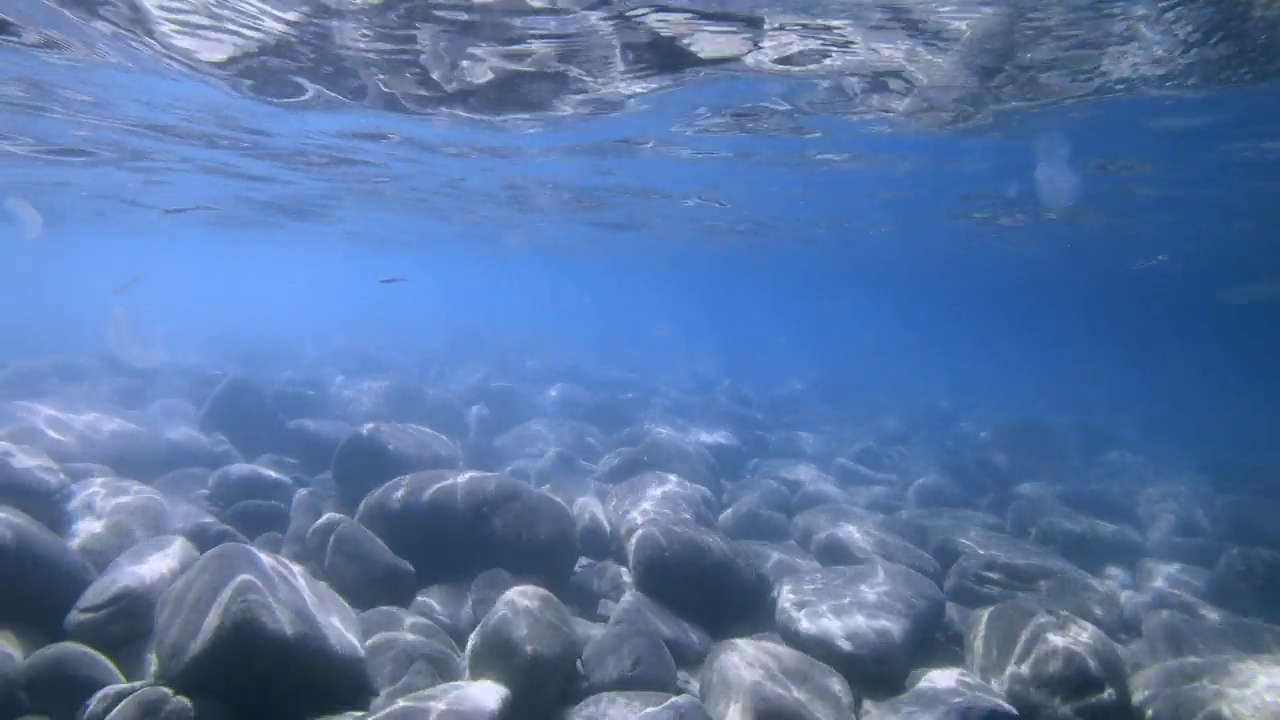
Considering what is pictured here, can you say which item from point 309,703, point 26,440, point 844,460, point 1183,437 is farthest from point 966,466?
point 1183,437

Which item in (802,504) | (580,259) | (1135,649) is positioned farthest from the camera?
(580,259)

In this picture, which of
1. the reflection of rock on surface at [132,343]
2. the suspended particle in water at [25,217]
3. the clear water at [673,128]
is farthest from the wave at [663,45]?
the suspended particle in water at [25,217]

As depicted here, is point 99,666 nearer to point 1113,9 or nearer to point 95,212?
point 1113,9

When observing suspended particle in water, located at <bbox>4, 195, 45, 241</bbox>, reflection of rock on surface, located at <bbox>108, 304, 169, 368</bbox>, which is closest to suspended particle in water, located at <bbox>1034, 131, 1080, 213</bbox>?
reflection of rock on surface, located at <bbox>108, 304, 169, 368</bbox>

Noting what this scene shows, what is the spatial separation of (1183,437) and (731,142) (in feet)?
115

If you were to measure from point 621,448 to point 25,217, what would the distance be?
4139 cm

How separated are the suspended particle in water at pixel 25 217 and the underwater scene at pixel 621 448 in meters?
3.66

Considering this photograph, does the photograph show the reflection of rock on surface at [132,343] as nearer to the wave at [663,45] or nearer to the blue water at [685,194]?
the blue water at [685,194]

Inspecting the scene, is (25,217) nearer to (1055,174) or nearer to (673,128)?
(673,128)

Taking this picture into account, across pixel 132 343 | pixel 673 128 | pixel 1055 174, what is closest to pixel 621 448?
pixel 673 128

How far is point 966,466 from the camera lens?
827 inches

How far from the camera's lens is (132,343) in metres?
44.3

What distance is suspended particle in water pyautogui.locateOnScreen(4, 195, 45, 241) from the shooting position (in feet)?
111

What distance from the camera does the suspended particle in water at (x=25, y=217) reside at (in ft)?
Answer: 111
